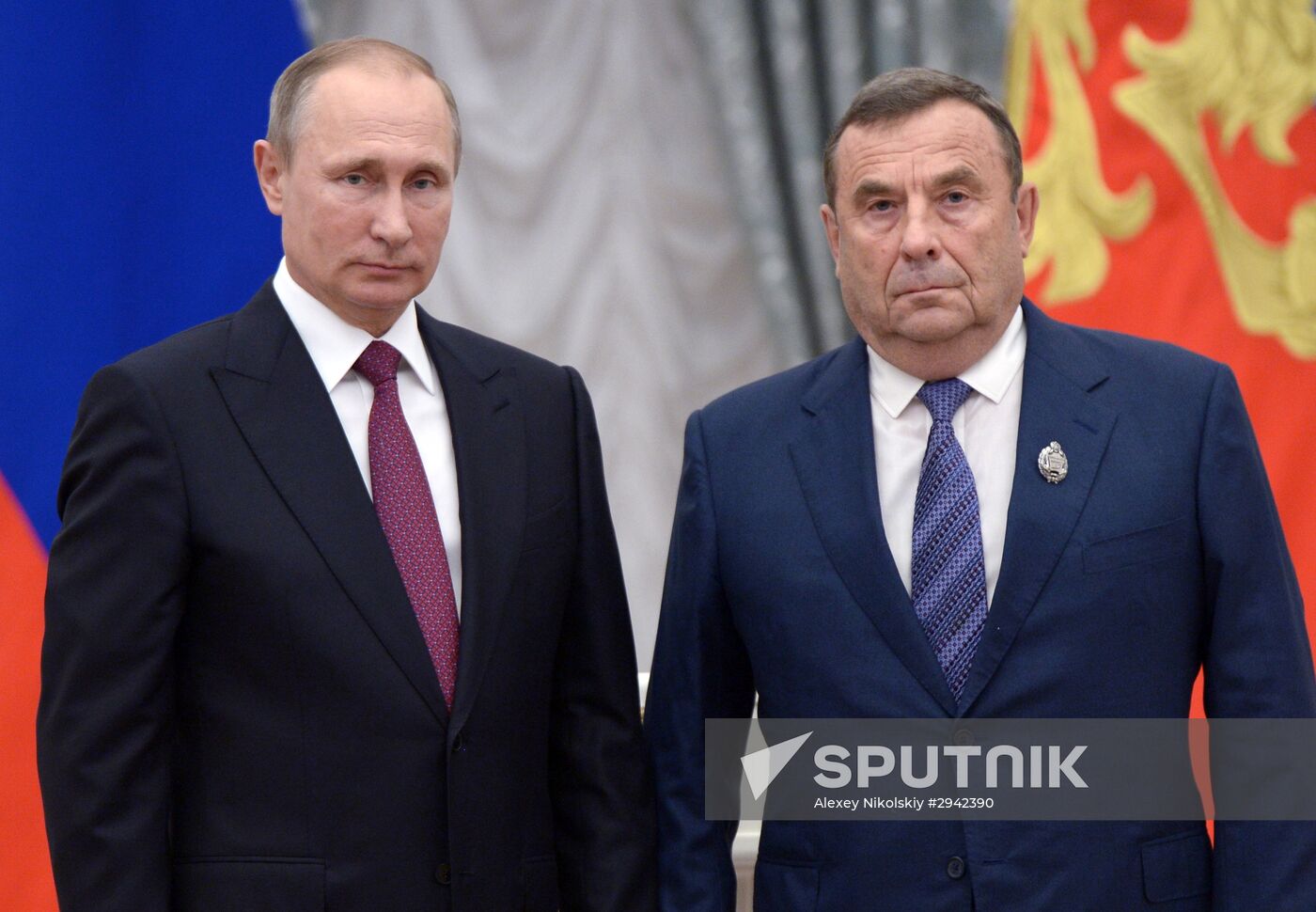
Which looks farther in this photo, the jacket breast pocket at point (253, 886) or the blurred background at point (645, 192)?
the blurred background at point (645, 192)

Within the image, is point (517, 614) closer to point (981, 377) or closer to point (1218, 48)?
point (981, 377)

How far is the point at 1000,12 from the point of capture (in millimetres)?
3039

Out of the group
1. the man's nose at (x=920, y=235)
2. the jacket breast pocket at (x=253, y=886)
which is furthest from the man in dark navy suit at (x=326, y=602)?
the man's nose at (x=920, y=235)

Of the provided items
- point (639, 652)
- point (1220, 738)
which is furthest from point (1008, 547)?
point (639, 652)

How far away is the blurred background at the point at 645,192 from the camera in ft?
9.58

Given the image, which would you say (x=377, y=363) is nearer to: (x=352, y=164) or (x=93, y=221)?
(x=352, y=164)

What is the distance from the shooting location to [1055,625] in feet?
6.11

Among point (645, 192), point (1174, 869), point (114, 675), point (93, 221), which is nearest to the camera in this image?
point (114, 675)

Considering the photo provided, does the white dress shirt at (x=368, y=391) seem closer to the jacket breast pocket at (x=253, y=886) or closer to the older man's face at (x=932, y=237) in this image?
the jacket breast pocket at (x=253, y=886)

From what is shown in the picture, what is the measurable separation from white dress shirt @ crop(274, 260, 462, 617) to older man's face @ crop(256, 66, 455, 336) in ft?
0.08

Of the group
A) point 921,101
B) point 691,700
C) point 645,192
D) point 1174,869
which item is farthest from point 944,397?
point 645,192

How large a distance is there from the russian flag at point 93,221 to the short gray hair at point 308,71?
109 cm

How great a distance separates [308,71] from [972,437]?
3.14 feet

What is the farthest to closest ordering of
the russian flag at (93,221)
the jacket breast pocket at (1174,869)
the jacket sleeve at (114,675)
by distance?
1. the russian flag at (93,221)
2. the jacket breast pocket at (1174,869)
3. the jacket sleeve at (114,675)
